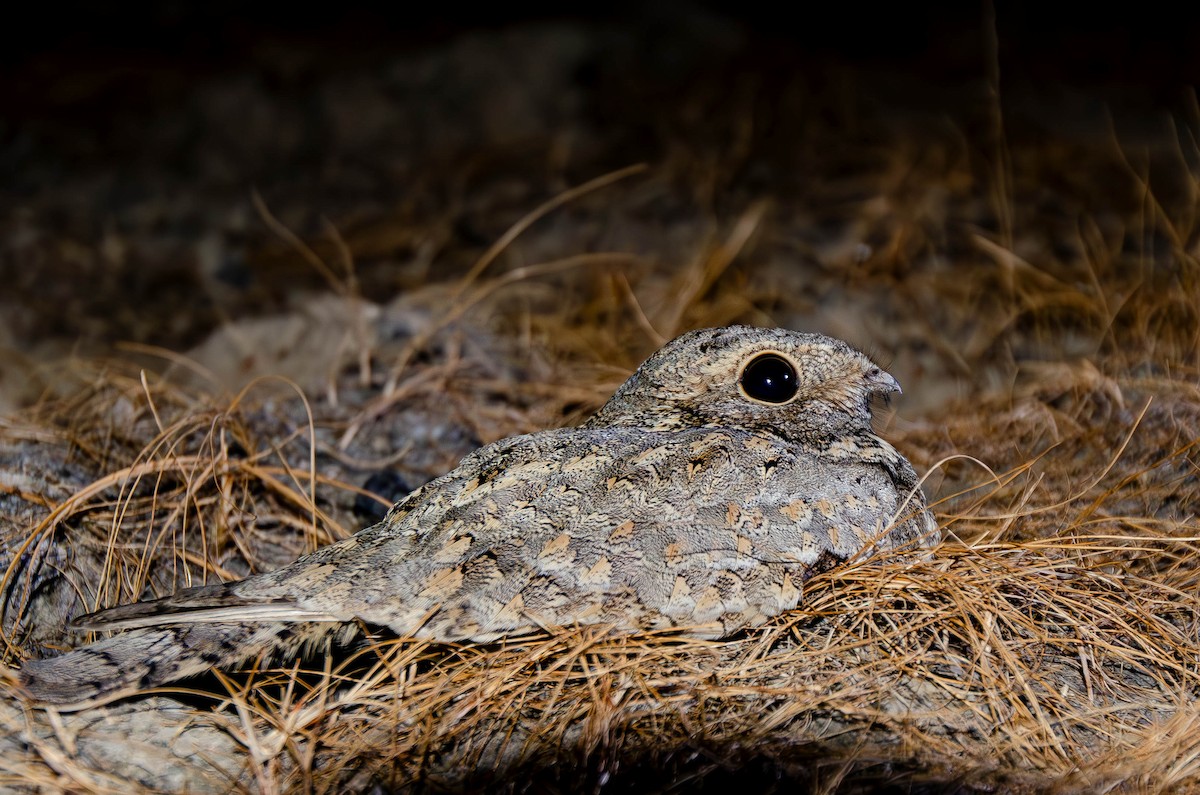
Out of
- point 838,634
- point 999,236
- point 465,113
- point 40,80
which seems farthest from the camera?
point 465,113

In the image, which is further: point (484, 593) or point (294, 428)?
point (294, 428)

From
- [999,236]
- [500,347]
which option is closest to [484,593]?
[500,347]

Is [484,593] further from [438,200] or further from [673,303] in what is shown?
[438,200]

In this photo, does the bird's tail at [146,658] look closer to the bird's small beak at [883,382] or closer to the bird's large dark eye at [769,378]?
the bird's large dark eye at [769,378]

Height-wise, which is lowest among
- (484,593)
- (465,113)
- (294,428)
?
(294,428)

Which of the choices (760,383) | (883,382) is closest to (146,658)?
(760,383)

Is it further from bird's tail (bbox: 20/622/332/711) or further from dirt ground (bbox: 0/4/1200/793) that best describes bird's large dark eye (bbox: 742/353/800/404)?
bird's tail (bbox: 20/622/332/711)

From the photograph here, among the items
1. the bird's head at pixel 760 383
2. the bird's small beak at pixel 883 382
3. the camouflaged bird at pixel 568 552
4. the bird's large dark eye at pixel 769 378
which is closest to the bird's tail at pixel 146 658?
the camouflaged bird at pixel 568 552
